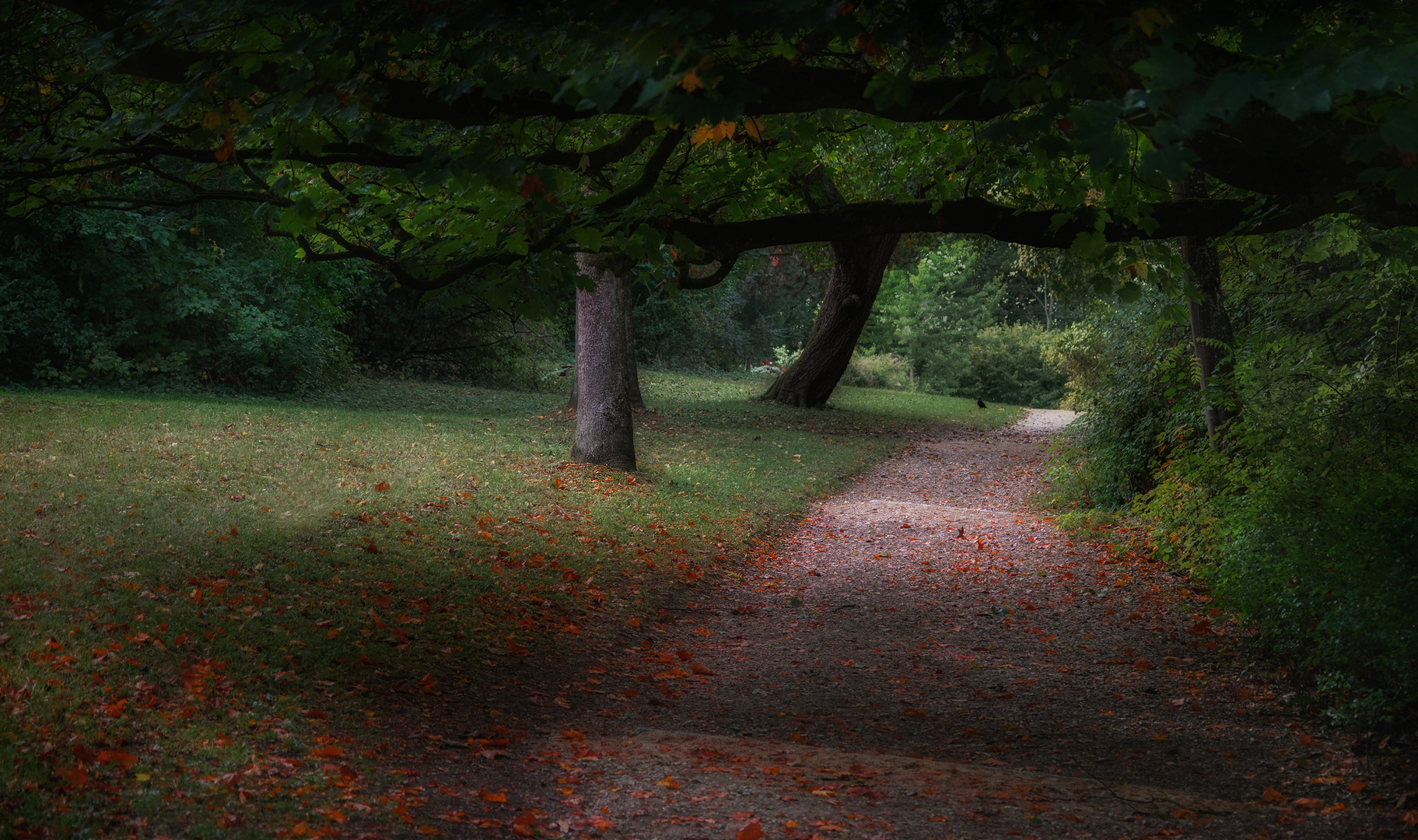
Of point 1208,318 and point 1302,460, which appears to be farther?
point 1208,318

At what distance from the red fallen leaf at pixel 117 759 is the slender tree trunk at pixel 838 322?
1824 centimetres

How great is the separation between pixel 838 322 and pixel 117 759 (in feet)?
62.5

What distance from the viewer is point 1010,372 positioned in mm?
37156

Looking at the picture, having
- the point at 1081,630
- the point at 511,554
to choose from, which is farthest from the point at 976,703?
the point at 511,554

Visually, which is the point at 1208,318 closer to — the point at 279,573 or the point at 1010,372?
the point at 279,573

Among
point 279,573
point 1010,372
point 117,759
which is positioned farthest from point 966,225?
point 1010,372

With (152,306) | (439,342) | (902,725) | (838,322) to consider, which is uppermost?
(152,306)

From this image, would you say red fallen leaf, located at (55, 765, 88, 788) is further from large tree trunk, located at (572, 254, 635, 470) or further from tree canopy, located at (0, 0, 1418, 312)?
large tree trunk, located at (572, 254, 635, 470)

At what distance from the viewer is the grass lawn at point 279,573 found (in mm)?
3977

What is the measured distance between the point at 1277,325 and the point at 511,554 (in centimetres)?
737

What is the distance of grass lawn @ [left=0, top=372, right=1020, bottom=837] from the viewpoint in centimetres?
398

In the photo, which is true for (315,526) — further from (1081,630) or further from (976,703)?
(1081,630)

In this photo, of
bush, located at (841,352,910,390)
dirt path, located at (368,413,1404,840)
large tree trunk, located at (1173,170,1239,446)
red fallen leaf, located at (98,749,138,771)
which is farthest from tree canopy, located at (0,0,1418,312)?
bush, located at (841,352,910,390)

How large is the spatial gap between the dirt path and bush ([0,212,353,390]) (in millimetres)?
11860
